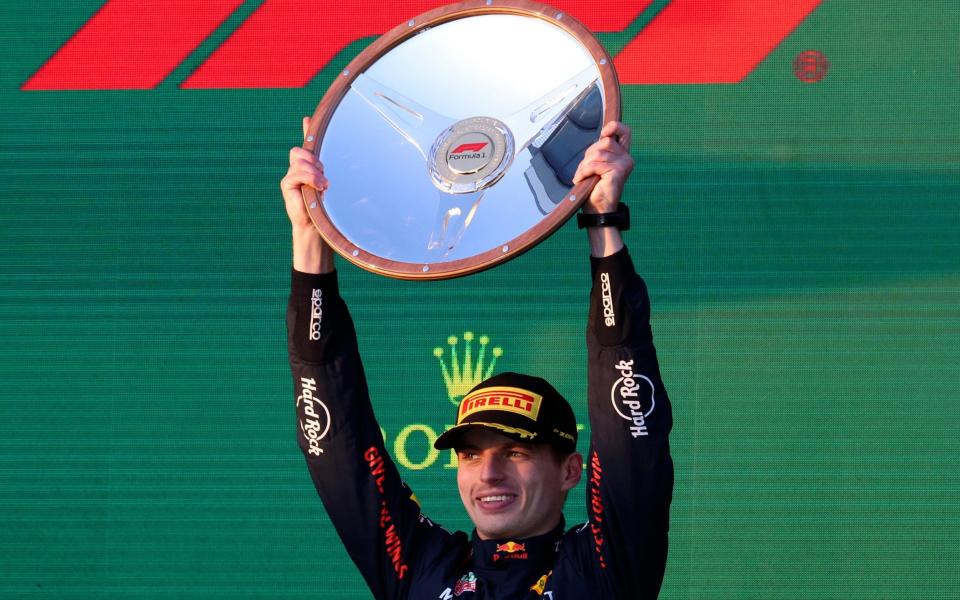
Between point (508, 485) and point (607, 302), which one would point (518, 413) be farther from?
point (607, 302)

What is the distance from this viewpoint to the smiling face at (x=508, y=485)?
2.06m

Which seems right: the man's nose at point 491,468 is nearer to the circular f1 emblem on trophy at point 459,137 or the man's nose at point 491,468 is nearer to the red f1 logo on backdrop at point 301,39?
the circular f1 emblem on trophy at point 459,137

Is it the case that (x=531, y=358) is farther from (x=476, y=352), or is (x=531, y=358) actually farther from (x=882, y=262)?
(x=882, y=262)

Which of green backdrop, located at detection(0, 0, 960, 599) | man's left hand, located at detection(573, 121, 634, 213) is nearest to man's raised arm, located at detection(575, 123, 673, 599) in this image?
man's left hand, located at detection(573, 121, 634, 213)

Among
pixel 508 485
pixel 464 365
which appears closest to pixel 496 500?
pixel 508 485

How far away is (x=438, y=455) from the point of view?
3145mm

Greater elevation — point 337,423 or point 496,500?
point 337,423


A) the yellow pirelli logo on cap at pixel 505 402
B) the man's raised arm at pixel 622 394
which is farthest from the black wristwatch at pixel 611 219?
the yellow pirelli logo on cap at pixel 505 402

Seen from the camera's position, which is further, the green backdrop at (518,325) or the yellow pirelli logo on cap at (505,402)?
the green backdrop at (518,325)

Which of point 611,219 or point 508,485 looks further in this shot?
point 508,485

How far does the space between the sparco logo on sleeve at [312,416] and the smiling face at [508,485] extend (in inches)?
8.3

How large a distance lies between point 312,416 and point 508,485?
1.04ft

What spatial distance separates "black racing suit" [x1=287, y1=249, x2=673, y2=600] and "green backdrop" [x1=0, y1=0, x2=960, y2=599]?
1001 millimetres

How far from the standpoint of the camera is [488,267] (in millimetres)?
1936
